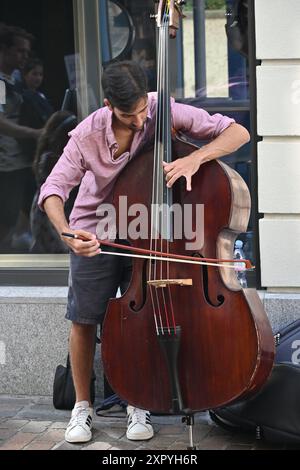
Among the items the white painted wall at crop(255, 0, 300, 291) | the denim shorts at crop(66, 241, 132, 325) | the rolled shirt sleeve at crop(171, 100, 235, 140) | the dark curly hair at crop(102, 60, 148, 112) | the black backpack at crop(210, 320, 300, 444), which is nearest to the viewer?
the dark curly hair at crop(102, 60, 148, 112)

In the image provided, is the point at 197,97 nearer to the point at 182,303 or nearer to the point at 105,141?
the point at 105,141

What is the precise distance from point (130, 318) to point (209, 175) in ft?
2.10

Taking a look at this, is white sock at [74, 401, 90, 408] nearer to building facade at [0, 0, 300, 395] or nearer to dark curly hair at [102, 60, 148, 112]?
building facade at [0, 0, 300, 395]

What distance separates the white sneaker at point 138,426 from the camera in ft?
13.2

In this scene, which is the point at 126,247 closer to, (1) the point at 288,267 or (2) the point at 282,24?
(1) the point at 288,267

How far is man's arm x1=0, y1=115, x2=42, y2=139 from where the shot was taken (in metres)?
5.25

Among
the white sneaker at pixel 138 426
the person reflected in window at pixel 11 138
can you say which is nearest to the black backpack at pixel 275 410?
the white sneaker at pixel 138 426

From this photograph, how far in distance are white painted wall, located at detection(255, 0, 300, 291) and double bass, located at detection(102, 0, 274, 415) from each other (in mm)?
861

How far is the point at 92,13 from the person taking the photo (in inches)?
200

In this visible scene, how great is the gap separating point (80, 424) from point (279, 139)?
1609 mm

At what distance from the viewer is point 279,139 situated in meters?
4.47

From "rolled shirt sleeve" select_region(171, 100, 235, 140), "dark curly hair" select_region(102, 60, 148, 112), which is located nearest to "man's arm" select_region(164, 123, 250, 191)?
"rolled shirt sleeve" select_region(171, 100, 235, 140)

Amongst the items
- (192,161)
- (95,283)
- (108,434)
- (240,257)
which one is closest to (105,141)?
(192,161)
